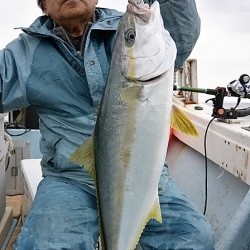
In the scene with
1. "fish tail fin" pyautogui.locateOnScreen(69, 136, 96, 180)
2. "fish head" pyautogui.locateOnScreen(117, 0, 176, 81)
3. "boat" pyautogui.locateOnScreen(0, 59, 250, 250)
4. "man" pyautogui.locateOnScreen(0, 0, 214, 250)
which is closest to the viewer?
"fish head" pyautogui.locateOnScreen(117, 0, 176, 81)

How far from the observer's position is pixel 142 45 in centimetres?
209

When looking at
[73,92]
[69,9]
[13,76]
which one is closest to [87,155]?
[73,92]

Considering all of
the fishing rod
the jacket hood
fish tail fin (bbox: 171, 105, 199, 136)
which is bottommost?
the fishing rod

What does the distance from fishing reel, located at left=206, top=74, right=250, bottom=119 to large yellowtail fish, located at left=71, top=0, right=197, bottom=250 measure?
1.95 metres

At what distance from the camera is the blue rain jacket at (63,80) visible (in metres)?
2.78

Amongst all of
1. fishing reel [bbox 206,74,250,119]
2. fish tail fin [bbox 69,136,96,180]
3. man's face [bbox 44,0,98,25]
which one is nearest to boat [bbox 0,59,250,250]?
fishing reel [bbox 206,74,250,119]

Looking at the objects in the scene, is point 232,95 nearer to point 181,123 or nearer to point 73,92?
point 73,92

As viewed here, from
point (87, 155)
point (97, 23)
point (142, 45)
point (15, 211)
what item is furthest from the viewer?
point (15, 211)

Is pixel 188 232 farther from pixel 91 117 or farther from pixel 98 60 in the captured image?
pixel 98 60

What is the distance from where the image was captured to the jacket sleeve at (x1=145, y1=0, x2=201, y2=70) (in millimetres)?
2691

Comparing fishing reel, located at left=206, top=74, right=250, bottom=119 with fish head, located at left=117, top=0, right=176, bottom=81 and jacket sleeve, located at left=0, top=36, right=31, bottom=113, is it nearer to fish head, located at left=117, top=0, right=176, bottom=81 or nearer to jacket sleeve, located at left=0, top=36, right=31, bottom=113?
jacket sleeve, located at left=0, top=36, right=31, bottom=113

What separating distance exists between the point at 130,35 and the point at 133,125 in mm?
363

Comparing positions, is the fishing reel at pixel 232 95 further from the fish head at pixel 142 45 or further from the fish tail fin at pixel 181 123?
the fish head at pixel 142 45

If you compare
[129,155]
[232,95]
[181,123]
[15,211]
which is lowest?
[15,211]
